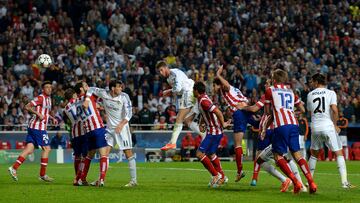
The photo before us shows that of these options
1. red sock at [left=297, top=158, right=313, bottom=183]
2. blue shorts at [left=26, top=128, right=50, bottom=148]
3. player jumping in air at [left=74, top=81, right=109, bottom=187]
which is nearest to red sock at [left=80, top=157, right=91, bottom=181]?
player jumping in air at [left=74, top=81, right=109, bottom=187]

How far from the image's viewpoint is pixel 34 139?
23.8 meters

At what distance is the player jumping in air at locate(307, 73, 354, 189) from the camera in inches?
781

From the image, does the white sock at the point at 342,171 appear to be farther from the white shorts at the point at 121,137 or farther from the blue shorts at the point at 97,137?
the blue shorts at the point at 97,137

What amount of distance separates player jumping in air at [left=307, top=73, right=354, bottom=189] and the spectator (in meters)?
17.1

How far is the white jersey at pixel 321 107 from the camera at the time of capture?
19.9m

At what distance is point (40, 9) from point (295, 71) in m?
12.2

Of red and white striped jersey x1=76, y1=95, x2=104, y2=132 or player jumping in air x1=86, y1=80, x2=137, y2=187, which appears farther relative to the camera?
player jumping in air x1=86, y1=80, x2=137, y2=187

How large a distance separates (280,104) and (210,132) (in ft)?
9.78

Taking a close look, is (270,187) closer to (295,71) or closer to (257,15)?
(295,71)

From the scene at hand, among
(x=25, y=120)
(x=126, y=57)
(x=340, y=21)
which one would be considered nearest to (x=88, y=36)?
(x=126, y=57)

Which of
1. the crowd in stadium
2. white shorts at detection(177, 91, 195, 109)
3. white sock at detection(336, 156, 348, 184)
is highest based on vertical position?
the crowd in stadium

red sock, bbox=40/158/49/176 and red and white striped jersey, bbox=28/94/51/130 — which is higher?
red and white striped jersey, bbox=28/94/51/130

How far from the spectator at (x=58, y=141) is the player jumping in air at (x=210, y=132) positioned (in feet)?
51.5

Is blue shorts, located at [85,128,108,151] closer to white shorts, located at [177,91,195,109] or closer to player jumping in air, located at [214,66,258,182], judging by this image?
white shorts, located at [177,91,195,109]
